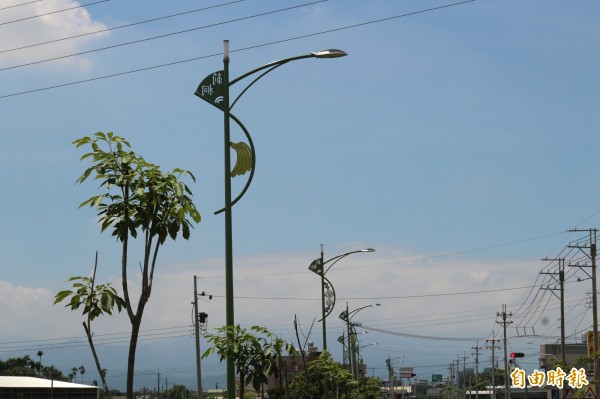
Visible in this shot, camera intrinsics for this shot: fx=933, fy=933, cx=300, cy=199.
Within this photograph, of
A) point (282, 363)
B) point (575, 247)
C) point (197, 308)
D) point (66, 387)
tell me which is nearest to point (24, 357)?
point (66, 387)

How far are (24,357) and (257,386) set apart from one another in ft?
589

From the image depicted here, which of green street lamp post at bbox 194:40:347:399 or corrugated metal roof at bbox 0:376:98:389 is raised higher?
green street lamp post at bbox 194:40:347:399

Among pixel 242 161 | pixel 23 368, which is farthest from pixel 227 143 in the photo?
pixel 23 368

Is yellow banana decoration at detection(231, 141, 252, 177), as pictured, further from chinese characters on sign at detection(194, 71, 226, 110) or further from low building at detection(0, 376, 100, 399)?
low building at detection(0, 376, 100, 399)

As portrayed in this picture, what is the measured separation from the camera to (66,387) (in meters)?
121

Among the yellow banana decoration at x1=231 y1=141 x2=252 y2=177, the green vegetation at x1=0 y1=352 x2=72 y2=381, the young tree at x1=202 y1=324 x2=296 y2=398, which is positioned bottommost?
the green vegetation at x1=0 y1=352 x2=72 y2=381

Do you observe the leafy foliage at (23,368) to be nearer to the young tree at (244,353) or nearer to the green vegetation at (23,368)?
the green vegetation at (23,368)

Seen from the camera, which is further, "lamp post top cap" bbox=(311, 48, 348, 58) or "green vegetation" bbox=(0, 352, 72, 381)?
"green vegetation" bbox=(0, 352, 72, 381)

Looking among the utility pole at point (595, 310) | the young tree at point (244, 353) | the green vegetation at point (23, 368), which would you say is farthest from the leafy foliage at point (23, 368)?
the young tree at point (244, 353)

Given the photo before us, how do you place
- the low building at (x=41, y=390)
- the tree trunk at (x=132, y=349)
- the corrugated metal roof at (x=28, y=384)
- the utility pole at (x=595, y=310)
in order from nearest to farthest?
the tree trunk at (x=132, y=349) → the utility pole at (x=595, y=310) → the low building at (x=41, y=390) → the corrugated metal roof at (x=28, y=384)

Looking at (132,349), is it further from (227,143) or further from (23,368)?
(23,368)

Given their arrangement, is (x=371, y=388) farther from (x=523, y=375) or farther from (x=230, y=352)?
(x=230, y=352)

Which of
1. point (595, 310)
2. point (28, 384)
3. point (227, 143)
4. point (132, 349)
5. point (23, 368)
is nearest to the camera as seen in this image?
point (132, 349)

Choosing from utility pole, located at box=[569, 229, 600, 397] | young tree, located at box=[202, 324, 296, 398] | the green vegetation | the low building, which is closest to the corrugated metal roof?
the low building
